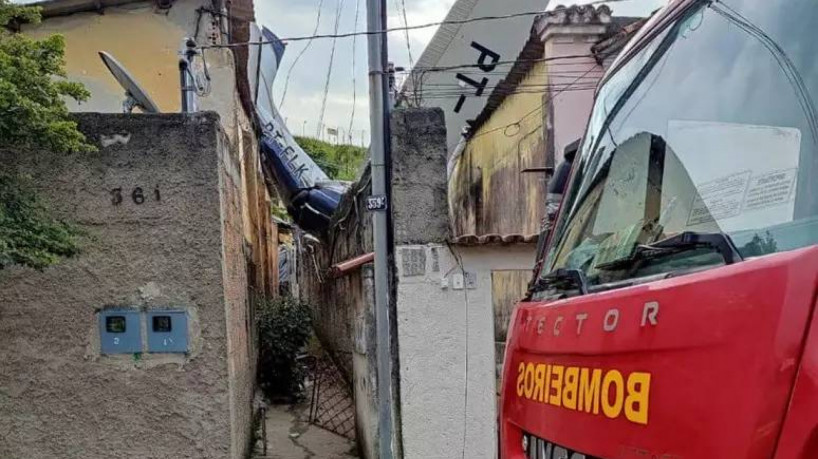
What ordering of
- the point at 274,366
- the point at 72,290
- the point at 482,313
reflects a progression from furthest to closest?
the point at 274,366
the point at 482,313
the point at 72,290

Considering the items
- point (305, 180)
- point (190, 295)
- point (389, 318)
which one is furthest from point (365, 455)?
point (305, 180)

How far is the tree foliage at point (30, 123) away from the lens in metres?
3.95

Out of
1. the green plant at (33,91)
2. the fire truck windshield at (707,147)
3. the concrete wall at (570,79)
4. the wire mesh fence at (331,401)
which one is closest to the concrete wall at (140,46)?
the wire mesh fence at (331,401)

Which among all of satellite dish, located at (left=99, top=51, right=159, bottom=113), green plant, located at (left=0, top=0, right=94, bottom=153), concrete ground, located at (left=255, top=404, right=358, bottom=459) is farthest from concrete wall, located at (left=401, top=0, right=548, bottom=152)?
green plant, located at (left=0, top=0, right=94, bottom=153)

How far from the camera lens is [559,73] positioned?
9.00 meters

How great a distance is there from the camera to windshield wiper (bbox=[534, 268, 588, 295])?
74.3 inches

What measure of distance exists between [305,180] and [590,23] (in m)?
6.68

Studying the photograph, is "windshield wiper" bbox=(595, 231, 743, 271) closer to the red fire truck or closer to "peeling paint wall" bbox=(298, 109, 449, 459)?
the red fire truck

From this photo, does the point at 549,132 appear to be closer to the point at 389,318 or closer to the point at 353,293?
the point at 353,293

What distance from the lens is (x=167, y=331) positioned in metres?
5.23

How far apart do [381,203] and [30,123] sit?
114 inches

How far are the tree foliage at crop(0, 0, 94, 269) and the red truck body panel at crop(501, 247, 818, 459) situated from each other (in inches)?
129

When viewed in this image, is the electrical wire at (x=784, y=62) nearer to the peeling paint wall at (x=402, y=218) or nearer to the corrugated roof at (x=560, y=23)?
the peeling paint wall at (x=402, y=218)

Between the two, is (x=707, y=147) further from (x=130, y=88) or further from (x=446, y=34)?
(x=446, y=34)
